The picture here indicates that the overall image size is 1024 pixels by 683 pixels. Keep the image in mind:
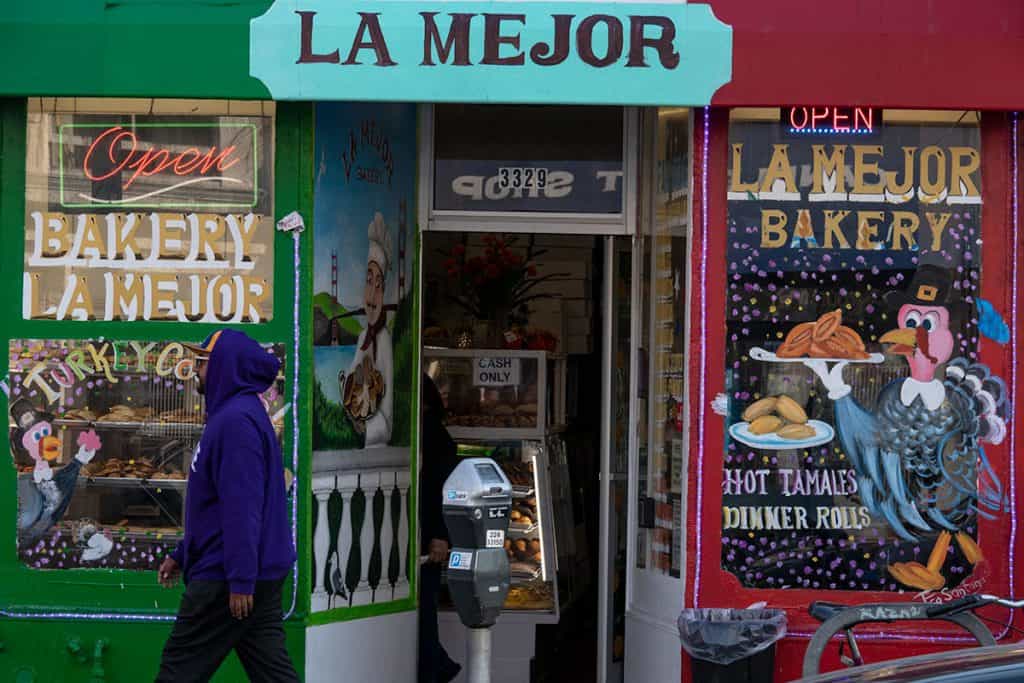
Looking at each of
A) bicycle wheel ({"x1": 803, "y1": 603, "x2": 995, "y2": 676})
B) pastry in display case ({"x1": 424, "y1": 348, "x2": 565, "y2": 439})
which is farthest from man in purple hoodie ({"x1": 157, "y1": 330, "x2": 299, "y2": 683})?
pastry in display case ({"x1": 424, "y1": 348, "x2": 565, "y2": 439})

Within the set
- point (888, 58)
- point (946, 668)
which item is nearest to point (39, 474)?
point (888, 58)

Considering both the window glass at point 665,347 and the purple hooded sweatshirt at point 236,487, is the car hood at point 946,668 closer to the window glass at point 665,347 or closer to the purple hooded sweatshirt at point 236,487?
the purple hooded sweatshirt at point 236,487

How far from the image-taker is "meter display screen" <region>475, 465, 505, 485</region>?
6.22 meters

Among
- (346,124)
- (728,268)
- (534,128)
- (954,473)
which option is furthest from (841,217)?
(346,124)

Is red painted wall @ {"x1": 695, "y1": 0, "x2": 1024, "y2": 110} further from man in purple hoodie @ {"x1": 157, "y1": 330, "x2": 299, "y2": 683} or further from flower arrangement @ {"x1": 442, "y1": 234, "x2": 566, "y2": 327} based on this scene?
flower arrangement @ {"x1": 442, "y1": 234, "x2": 566, "y2": 327}

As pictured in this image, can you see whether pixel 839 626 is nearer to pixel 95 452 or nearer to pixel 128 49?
pixel 95 452

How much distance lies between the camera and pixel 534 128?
8.86m

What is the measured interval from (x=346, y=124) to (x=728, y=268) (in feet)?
6.87

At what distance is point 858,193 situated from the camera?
307 inches

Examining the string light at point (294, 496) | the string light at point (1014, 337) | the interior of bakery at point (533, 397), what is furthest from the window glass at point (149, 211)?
the string light at point (1014, 337)

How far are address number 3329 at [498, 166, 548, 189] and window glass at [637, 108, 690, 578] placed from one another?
2.01 ft

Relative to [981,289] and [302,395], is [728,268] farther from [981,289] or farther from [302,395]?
[302,395]

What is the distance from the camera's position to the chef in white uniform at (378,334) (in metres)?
8.36

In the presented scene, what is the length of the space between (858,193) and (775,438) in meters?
1.26
